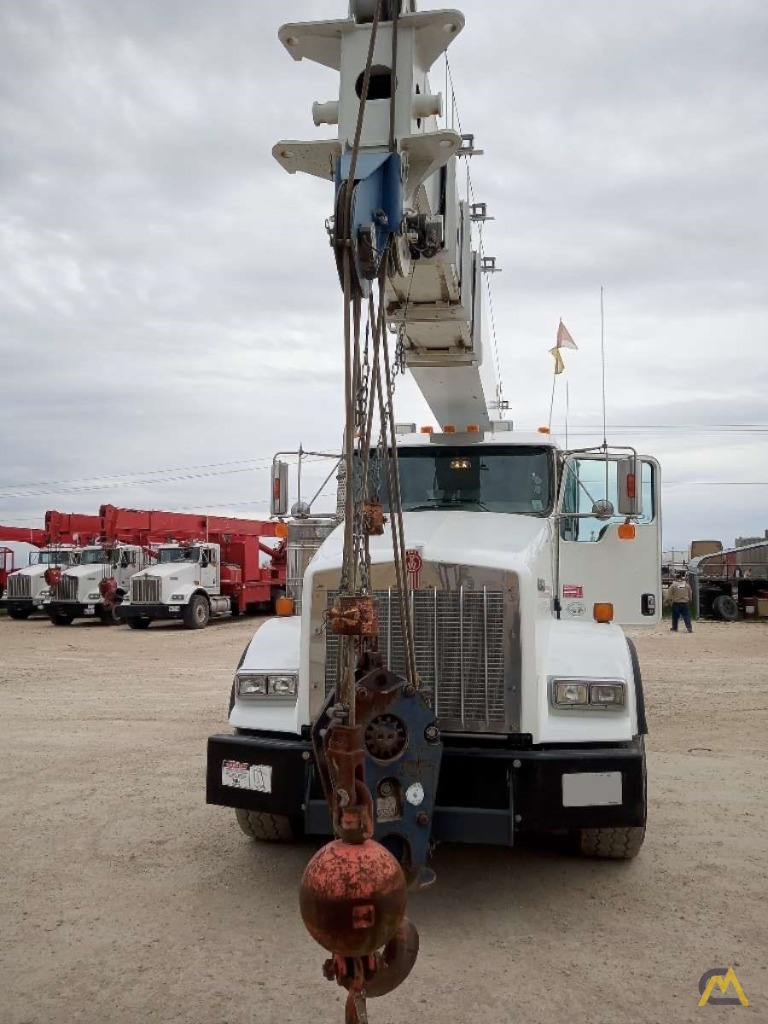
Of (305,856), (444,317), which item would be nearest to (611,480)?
(444,317)

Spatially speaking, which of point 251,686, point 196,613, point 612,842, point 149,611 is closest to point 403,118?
point 251,686

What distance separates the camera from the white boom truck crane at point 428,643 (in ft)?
12.8

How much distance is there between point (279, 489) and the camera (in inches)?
271

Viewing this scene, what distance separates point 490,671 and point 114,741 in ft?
Answer: 18.1

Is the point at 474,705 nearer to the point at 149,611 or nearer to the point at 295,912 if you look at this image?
the point at 295,912

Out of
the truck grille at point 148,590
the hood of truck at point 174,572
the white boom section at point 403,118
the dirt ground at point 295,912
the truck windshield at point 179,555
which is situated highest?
the white boom section at point 403,118

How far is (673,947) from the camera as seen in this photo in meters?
4.05

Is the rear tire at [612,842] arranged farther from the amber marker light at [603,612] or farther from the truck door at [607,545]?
the truck door at [607,545]

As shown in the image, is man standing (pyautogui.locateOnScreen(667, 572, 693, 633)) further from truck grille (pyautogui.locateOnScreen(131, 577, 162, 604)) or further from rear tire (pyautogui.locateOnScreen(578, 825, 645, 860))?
rear tire (pyautogui.locateOnScreen(578, 825, 645, 860))

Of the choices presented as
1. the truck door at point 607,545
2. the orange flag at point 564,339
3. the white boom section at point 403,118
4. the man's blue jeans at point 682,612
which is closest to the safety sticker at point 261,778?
the white boom section at point 403,118

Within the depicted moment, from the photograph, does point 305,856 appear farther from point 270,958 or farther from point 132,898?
point 270,958

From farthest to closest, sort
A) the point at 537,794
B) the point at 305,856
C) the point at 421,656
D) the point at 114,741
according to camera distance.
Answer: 1. the point at 114,741
2. the point at 305,856
3. the point at 421,656
4. the point at 537,794

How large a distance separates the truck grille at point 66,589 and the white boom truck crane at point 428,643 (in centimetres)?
2235

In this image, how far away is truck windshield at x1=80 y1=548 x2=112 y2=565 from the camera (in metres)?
27.9
